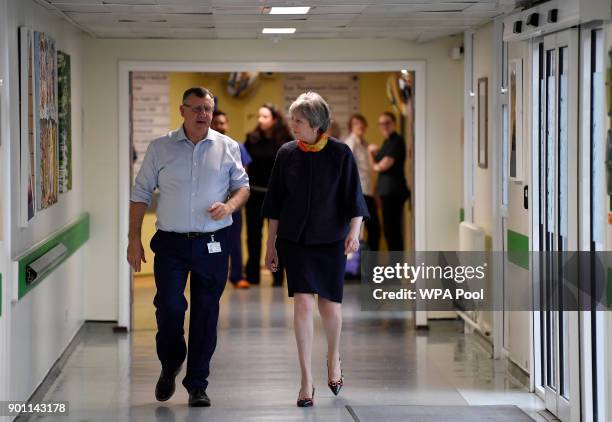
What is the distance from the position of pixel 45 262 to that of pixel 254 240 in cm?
508

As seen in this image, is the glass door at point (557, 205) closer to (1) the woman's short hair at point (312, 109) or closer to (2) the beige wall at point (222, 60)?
(1) the woman's short hair at point (312, 109)

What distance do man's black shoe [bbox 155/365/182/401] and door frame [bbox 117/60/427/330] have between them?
100 inches

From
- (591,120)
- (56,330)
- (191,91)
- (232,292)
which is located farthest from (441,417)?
(232,292)

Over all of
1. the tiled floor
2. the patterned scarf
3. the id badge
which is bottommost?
the tiled floor

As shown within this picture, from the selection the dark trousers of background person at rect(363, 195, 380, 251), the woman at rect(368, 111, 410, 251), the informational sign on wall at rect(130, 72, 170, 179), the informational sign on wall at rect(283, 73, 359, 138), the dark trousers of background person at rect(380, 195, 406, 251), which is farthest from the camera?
the informational sign on wall at rect(283, 73, 359, 138)

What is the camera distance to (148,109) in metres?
12.1

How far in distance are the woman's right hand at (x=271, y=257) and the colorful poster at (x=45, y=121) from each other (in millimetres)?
1318

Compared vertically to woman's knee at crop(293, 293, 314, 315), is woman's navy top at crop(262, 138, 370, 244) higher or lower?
higher

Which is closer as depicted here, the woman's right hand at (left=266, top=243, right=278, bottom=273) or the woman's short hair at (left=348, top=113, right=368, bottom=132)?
A: the woman's right hand at (left=266, top=243, right=278, bottom=273)

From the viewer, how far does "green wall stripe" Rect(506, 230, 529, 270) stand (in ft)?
22.0

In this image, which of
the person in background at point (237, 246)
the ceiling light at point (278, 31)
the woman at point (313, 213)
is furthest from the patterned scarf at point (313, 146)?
the person in background at point (237, 246)

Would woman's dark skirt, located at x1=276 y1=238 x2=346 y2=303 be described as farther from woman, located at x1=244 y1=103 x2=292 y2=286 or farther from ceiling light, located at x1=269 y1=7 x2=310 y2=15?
woman, located at x1=244 y1=103 x2=292 y2=286

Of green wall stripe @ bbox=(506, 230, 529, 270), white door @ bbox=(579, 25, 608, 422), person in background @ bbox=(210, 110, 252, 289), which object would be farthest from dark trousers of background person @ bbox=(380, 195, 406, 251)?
white door @ bbox=(579, 25, 608, 422)

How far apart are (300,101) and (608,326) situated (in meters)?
1.95
